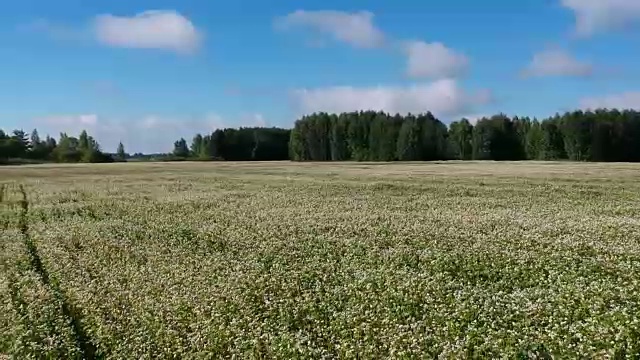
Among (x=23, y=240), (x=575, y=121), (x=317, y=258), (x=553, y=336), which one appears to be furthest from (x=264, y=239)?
(x=575, y=121)

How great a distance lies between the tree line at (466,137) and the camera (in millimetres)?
124750

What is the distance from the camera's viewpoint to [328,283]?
50.4ft

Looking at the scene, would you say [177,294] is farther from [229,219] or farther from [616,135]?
[616,135]

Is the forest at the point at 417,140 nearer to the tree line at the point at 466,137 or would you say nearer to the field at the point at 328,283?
the tree line at the point at 466,137

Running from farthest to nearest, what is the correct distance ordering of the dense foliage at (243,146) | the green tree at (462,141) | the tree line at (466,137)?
the dense foliage at (243,146)
the green tree at (462,141)
the tree line at (466,137)

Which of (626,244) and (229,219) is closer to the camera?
(626,244)

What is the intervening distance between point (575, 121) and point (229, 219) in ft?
378

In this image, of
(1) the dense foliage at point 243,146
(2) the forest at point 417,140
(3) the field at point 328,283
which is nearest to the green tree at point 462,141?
(2) the forest at point 417,140

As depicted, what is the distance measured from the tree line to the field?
339 ft

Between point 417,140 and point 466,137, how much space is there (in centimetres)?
1624

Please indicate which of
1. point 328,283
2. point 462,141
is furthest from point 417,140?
point 328,283

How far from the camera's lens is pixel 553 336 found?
403 inches

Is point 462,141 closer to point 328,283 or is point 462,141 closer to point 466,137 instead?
point 466,137

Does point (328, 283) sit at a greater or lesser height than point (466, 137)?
lesser
